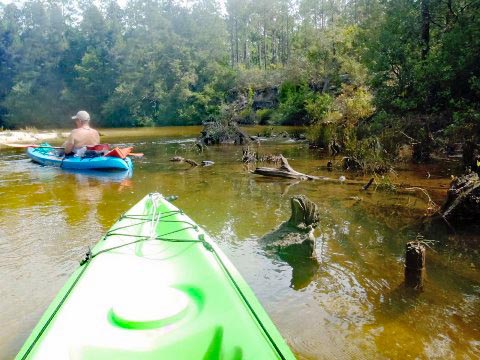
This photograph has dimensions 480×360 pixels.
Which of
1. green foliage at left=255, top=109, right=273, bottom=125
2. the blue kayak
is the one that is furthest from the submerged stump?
green foliage at left=255, top=109, right=273, bottom=125

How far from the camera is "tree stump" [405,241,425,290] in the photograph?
3963 millimetres

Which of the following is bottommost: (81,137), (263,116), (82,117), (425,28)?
(263,116)

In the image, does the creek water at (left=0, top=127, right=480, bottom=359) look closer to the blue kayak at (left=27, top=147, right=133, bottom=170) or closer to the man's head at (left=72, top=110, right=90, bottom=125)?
the blue kayak at (left=27, top=147, right=133, bottom=170)

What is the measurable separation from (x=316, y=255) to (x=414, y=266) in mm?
1222

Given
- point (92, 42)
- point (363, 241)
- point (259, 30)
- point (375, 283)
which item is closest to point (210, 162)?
point (363, 241)

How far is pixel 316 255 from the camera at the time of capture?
4949 mm

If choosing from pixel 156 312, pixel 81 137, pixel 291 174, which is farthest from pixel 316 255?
pixel 81 137

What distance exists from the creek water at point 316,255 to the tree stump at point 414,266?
10 centimetres

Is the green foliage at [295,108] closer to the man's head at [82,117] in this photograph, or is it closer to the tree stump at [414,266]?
the man's head at [82,117]

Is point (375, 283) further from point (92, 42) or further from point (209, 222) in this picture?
point (92, 42)

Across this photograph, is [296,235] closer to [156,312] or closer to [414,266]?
[414,266]

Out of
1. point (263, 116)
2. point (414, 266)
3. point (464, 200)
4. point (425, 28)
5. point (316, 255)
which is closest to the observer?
point (414, 266)

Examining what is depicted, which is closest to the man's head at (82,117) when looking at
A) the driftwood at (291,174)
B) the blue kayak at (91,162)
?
the blue kayak at (91,162)

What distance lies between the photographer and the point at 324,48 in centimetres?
2600
